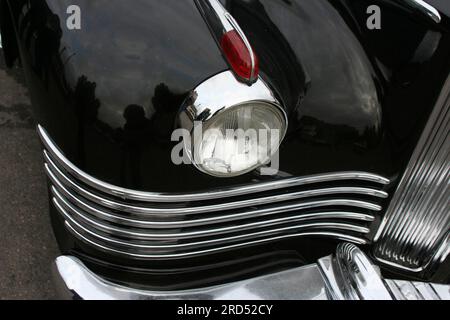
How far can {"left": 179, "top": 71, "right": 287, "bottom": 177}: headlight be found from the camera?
1338 mm

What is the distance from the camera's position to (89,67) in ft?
4.57

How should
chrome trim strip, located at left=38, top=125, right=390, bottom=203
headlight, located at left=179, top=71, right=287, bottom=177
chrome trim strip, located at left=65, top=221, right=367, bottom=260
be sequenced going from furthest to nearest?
chrome trim strip, located at left=65, top=221, right=367, bottom=260 < chrome trim strip, located at left=38, top=125, right=390, bottom=203 < headlight, located at left=179, top=71, right=287, bottom=177

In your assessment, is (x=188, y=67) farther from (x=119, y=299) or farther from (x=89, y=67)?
(x=119, y=299)

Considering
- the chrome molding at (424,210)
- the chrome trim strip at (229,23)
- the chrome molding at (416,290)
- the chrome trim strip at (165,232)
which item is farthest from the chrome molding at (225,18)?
the chrome molding at (416,290)

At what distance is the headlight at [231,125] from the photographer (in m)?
1.34

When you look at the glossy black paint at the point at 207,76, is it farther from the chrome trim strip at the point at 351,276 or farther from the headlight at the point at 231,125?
the chrome trim strip at the point at 351,276

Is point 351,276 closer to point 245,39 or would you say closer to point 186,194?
point 186,194

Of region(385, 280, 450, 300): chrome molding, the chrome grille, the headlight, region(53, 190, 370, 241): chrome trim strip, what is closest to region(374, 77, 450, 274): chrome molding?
the chrome grille

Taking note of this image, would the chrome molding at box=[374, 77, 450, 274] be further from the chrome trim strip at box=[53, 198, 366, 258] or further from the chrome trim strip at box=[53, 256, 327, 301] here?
the chrome trim strip at box=[53, 256, 327, 301]

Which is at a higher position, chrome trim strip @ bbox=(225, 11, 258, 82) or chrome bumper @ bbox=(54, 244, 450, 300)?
chrome trim strip @ bbox=(225, 11, 258, 82)

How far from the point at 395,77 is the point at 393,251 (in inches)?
26.1

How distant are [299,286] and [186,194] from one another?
18.3 inches

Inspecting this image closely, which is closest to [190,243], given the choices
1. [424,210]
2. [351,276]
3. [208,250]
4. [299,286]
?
[208,250]

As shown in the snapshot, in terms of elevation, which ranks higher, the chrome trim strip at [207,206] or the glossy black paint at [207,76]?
the glossy black paint at [207,76]
